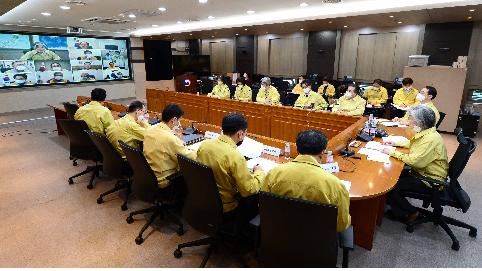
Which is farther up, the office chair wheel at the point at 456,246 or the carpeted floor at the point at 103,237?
the office chair wheel at the point at 456,246

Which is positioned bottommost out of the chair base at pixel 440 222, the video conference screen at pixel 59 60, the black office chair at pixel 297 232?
the chair base at pixel 440 222

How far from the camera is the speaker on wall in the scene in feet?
36.0

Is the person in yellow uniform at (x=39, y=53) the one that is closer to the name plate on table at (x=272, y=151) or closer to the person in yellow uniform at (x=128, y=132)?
the person in yellow uniform at (x=128, y=132)

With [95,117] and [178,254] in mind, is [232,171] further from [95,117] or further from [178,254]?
[95,117]

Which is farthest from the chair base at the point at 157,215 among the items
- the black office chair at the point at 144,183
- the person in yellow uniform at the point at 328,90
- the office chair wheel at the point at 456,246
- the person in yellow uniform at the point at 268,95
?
the person in yellow uniform at the point at 328,90

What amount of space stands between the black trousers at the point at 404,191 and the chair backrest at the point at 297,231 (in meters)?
1.54

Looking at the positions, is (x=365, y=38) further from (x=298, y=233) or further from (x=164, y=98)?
(x=298, y=233)

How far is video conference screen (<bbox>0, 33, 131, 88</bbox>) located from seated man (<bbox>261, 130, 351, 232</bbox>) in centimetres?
1019

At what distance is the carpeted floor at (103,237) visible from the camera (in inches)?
92.0

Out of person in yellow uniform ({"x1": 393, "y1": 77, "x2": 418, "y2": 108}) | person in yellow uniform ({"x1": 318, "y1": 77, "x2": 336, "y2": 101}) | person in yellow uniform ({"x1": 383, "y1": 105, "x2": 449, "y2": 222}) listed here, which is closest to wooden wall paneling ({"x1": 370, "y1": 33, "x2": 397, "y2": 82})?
person in yellow uniform ({"x1": 318, "y1": 77, "x2": 336, "y2": 101})

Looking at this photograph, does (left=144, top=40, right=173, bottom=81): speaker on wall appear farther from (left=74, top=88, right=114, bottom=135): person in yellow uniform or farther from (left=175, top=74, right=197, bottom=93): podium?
(left=74, top=88, right=114, bottom=135): person in yellow uniform

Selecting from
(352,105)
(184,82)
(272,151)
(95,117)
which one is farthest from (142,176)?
(184,82)

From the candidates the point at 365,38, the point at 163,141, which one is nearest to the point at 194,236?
the point at 163,141

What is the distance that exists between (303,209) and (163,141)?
1456 millimetres
